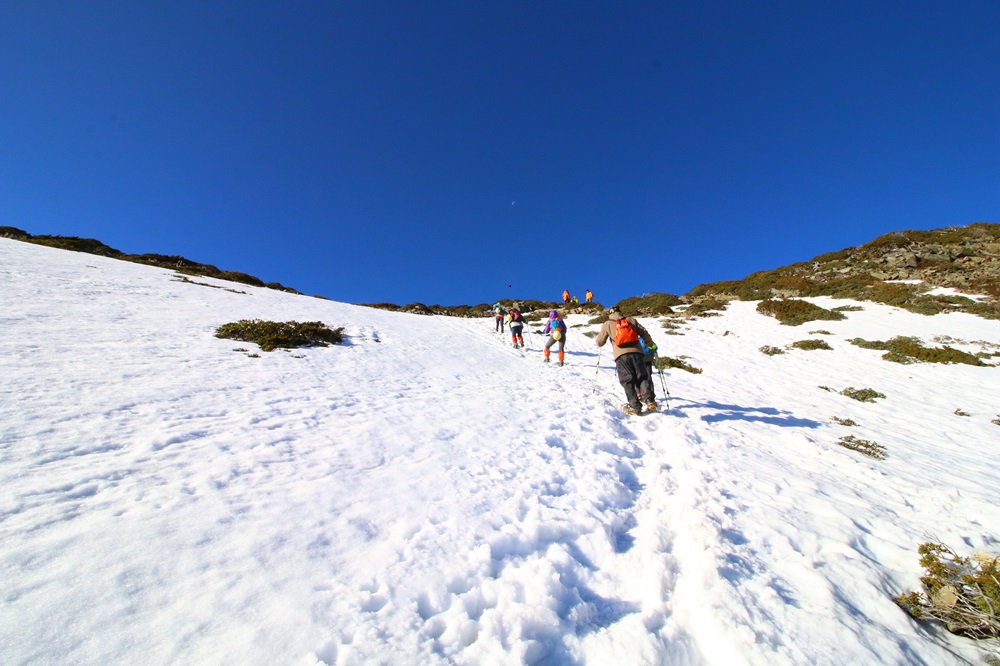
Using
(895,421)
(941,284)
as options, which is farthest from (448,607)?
(941,284)

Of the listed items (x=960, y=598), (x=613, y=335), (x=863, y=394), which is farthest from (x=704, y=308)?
(x=960, y=598)

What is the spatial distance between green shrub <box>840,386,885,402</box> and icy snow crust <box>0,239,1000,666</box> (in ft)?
5.36

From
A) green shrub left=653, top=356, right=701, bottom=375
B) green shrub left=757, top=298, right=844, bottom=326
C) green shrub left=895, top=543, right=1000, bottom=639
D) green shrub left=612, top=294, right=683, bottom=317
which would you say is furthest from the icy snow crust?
green shrub left=612, top=294, right=683, bottom=317

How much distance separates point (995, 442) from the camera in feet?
27.2

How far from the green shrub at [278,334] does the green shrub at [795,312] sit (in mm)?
25014

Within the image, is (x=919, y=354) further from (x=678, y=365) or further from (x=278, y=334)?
(x=278, y=334)

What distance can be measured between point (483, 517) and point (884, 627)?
350cm

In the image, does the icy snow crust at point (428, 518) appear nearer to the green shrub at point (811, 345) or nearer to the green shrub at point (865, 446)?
the green shrub at point (865, 446)

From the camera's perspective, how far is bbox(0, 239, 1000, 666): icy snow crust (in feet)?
8.52

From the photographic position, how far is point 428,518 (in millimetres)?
3986

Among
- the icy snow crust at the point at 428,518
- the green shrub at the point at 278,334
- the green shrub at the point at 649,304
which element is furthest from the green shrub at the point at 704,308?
the green shrub at the point at 278,334

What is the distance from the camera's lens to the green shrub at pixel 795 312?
73.1ft

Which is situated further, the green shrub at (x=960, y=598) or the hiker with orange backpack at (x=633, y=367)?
the hiker with orange backpack at (x=633, y=367)

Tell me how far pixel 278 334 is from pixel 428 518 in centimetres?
965
